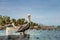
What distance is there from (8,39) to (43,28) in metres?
114

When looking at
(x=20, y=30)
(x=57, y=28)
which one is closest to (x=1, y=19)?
(x=20, y=30)

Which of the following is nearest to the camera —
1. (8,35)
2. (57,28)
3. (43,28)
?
(8,35)

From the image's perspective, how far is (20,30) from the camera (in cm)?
1744

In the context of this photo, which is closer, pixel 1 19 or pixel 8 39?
pixel 8 39

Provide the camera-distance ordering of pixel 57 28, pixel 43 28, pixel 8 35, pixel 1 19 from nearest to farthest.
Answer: pixel 8 35 < pixel 1 19 < pixel 43 28 < pixel 57 28

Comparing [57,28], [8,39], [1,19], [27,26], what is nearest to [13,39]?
[8,39]

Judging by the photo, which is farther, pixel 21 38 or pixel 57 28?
pixel 57 28

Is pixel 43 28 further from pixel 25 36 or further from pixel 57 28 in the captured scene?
pixel 25 36

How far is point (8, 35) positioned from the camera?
16453 mm

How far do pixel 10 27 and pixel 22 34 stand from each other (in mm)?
1064

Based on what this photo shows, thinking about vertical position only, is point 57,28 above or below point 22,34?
below

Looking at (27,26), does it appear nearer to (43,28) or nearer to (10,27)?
(10,27)

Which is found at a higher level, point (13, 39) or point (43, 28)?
point (13, 39)

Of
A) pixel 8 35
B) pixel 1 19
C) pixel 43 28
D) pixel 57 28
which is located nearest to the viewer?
pixel 8 35
